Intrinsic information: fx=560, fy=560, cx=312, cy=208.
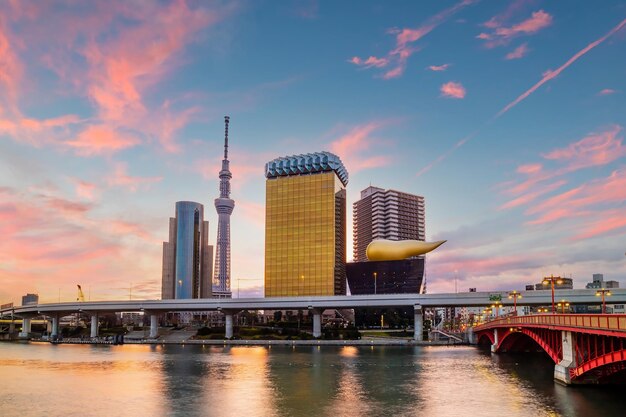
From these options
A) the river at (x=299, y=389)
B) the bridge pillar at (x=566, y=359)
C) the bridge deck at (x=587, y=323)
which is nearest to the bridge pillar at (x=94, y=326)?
the river at (x=299, y=389)

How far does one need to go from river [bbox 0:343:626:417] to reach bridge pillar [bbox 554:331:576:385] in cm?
125

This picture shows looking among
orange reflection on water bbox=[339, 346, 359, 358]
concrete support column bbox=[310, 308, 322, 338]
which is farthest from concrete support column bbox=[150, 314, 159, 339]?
orange reflection on water bbox=[339, 346, 359, 358]

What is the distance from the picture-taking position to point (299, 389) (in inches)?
2291

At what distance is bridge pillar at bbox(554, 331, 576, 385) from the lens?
180 ft

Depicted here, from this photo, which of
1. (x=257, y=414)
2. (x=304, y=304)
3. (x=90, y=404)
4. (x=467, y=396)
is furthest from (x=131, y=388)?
(x=304, y=304)

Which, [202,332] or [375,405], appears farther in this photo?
[202,332]

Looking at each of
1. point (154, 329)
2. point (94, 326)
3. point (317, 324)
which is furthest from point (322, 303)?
point (94, 326)

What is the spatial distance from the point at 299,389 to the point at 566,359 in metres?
27.4

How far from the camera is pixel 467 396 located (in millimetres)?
53281

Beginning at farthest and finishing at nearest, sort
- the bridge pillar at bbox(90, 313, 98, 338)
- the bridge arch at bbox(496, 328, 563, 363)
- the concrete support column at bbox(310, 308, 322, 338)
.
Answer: the bridge pillar at bbox(90, 313, 98, 338)
the concrete support column at bbox(310, 308, 322, 338)
the bridge arch at bbox(496, 328, 563, 363)

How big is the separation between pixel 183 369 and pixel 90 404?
28616mm

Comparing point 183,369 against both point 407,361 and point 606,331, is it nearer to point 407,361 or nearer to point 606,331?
point 407,361

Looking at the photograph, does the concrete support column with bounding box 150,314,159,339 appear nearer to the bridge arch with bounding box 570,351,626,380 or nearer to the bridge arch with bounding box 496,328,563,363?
the bridge arch with bounding box 496,328,563,363

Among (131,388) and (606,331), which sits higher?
(606,331)
